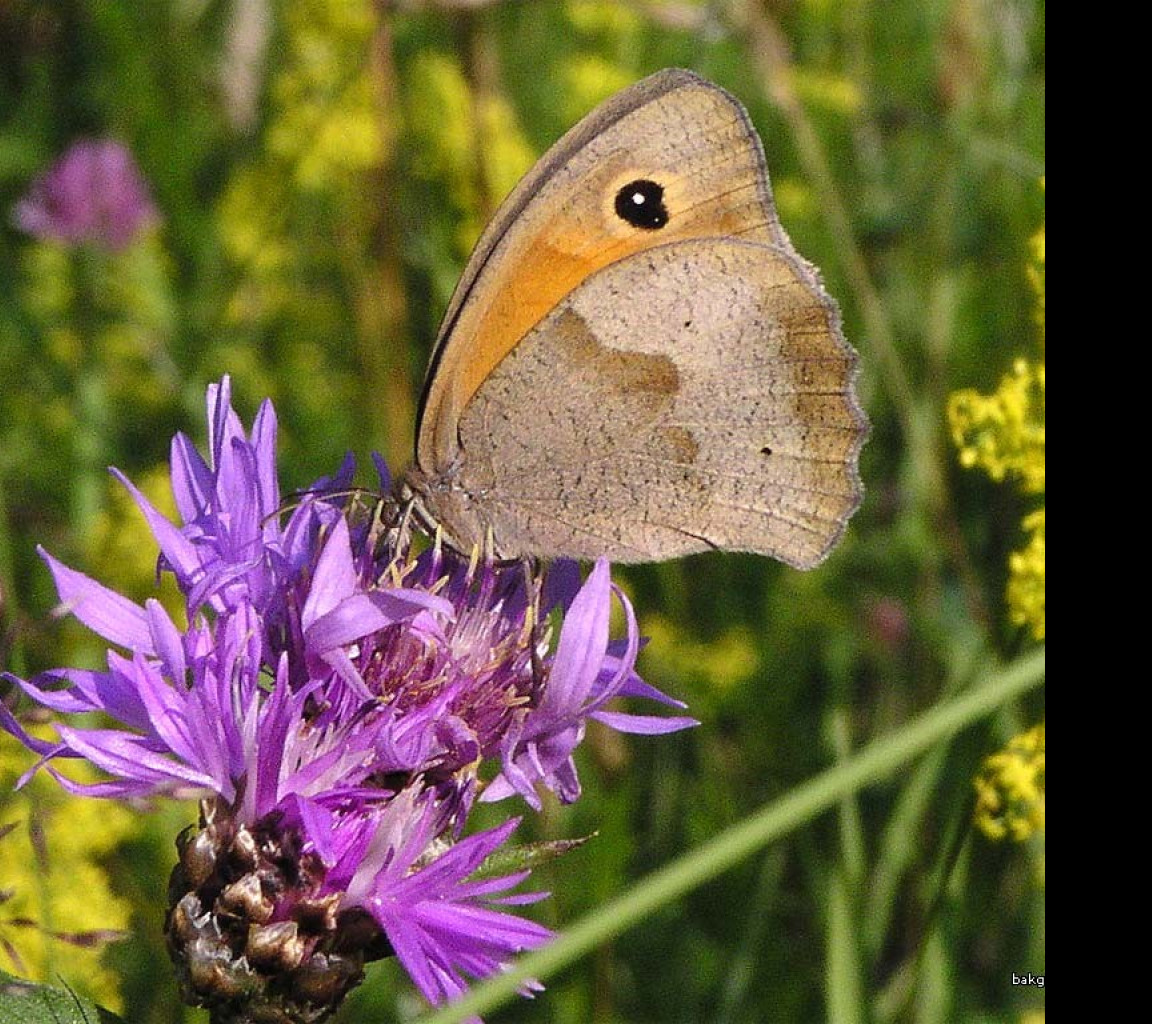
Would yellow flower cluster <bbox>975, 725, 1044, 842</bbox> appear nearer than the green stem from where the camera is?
No

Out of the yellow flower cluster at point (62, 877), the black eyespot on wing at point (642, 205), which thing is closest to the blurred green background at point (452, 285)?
the yellow flower cluster at point (62, 877)

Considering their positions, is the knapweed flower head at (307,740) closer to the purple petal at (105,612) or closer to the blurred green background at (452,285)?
the purple petal at (105,612)

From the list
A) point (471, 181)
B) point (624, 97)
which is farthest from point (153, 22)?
point (624, 97)

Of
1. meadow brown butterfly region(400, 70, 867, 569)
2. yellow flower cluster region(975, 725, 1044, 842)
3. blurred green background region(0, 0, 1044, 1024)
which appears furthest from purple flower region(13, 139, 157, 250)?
yellow flower cluster region(975, 725, 1044, 842)

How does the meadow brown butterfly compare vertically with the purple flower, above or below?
below

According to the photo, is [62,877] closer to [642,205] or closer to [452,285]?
[642,205]

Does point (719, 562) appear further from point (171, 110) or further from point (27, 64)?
point (27, 64)

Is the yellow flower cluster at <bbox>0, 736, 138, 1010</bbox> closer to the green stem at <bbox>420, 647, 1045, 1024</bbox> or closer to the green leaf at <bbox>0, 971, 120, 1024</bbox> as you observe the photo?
the green leaf at <bbox>0, 971, 120, 1024</bbox>
